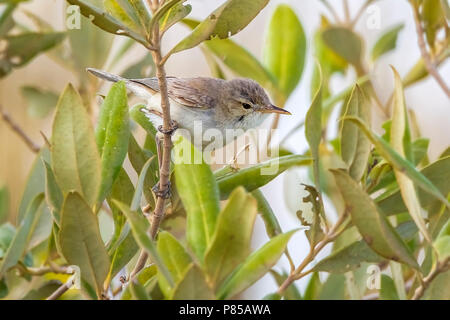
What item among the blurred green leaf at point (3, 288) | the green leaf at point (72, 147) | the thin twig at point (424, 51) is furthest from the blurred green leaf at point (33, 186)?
the thin twig at point (424, 51)

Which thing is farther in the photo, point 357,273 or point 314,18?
point 314,18

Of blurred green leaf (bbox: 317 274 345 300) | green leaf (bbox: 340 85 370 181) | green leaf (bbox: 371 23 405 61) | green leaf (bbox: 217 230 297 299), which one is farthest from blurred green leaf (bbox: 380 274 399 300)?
green leaf (bbox: 371 23 405 61)

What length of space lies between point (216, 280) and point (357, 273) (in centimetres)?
75

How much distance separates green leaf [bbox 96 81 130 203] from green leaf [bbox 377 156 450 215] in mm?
578

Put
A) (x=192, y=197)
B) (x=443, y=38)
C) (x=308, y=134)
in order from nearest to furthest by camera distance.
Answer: (x=192, y=197) → (x=308, y=134) → (x=443, y=38)

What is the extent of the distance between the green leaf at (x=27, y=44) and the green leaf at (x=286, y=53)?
76cm

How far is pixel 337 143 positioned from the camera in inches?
86.0

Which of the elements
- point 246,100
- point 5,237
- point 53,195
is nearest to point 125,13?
point 53,195

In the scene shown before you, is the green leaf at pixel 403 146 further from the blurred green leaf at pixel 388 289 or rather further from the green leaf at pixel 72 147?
the green leaf at pixel 72 147

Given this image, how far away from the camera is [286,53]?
2516 millimetres

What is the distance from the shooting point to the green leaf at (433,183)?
1533 mm

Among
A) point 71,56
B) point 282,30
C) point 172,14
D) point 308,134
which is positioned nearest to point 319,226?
point 308,134

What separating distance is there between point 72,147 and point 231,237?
16.9 inches

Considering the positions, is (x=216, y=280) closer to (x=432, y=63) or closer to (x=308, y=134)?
(x=308, y=134)
